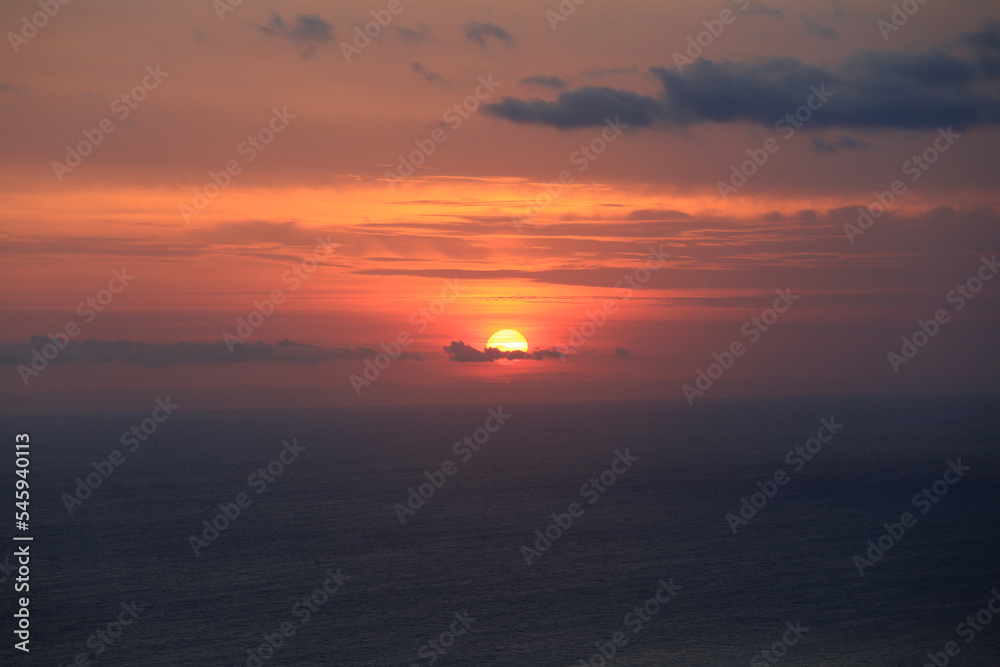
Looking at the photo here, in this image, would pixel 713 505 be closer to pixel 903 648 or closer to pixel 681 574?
pixel 681 574

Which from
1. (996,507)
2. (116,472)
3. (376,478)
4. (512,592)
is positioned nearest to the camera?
(512,592)

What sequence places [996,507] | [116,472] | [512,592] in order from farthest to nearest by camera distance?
[116,472] < [996,507] < [512,592]

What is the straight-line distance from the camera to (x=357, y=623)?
224ft

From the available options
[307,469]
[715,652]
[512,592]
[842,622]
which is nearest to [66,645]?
[512,592]

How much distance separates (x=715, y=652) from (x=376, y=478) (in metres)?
99.4

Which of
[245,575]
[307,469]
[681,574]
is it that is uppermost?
[307,469]

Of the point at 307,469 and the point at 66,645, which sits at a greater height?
the point at 307,469

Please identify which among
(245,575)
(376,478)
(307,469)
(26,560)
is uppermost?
(307,469)

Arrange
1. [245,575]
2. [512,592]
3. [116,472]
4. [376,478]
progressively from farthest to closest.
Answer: [116,472]
[376,478]
[245,575]
[512,592]

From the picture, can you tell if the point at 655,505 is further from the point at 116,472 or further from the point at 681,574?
the point at 116,472

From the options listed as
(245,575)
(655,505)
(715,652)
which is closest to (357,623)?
(245,575)

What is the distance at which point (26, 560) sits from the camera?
285 feet

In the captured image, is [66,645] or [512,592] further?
[512,592]

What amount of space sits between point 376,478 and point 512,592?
261 ft
